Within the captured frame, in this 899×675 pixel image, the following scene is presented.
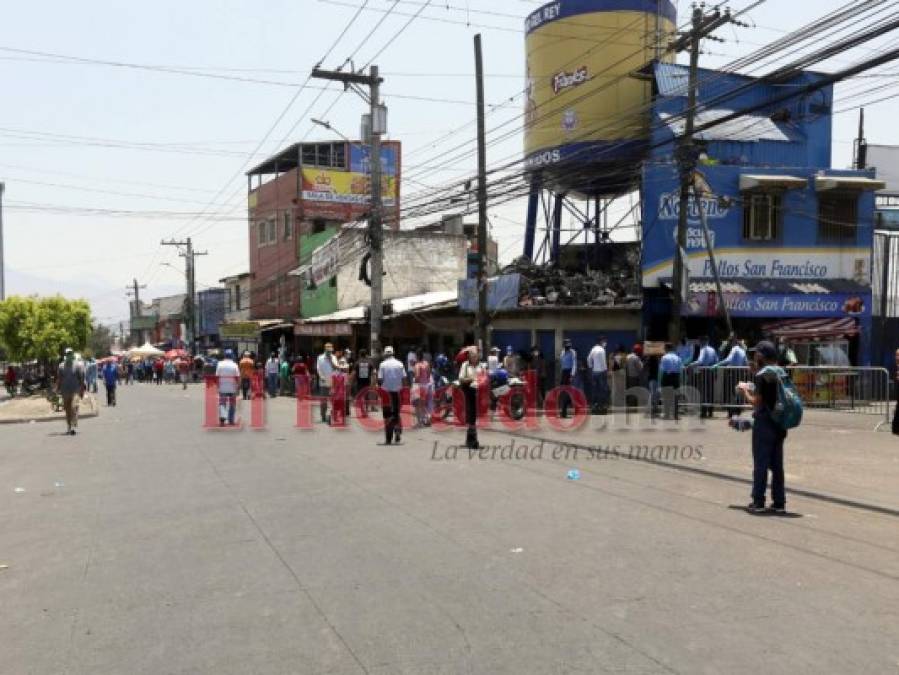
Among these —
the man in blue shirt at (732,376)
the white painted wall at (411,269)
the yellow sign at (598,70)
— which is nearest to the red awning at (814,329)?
the man in blue shirt at (732,376)

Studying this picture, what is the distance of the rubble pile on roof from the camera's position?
981 inches

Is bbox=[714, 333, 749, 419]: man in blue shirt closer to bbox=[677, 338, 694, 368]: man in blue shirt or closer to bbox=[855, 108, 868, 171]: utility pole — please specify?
bbox=[677, 338, 694, 368]: man in blue shirt

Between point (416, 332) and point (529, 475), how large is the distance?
76.1 ft

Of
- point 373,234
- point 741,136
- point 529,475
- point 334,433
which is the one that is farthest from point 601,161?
point 529,475

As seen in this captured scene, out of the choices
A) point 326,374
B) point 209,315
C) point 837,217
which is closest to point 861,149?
point 837,217

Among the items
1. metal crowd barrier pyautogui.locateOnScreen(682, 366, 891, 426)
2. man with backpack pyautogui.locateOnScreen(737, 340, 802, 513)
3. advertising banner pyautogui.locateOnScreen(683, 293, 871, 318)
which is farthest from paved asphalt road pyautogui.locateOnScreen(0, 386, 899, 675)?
advertising banner pyautogui.locateOnScreen(683, 293, 871, 318)

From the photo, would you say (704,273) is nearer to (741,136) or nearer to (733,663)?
(741,136)

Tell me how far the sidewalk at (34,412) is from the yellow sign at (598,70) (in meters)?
16.0

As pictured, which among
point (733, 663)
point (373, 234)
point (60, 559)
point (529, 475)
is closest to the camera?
point (733, 663)

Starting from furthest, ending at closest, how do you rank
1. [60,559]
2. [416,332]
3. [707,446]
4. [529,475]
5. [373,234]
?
[416,332]
[373,234]
[707,446]
[529,475]
[60,559]

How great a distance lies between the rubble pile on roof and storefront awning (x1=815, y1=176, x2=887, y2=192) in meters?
5.80

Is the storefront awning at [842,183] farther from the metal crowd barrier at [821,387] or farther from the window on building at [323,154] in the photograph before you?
the window on building at [323,154]

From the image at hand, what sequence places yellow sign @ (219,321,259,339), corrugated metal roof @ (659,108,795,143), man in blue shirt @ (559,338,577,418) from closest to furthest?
man in blue shirt @ (559,338,577,418) < corrugated metal roof @ (659,108,795,143) < yellow sign @ (219,321,259,339)

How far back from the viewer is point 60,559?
7.30 metres
